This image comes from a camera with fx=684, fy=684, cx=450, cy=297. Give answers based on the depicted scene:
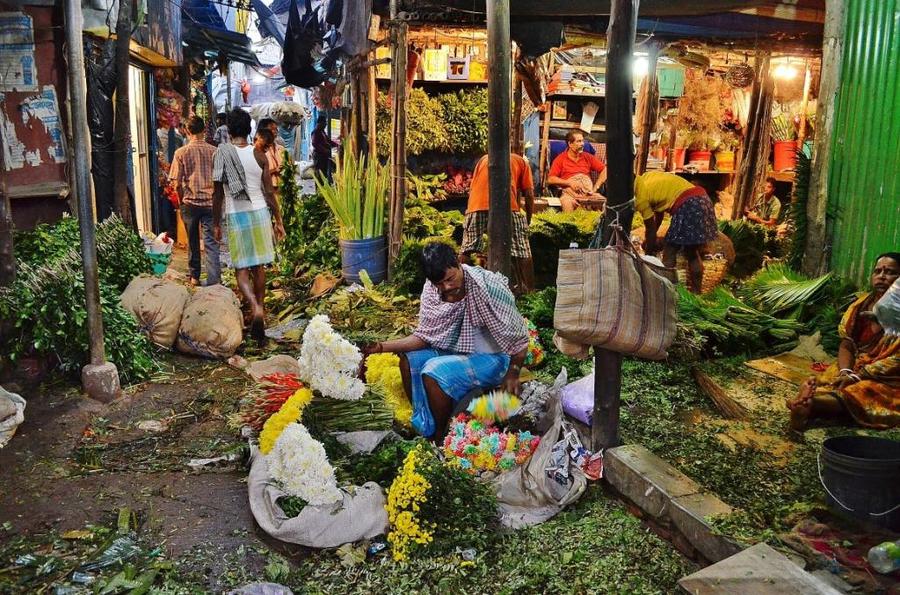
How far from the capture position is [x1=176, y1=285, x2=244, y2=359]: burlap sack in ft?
20.8

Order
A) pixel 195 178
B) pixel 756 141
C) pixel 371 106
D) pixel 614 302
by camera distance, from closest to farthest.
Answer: pixel 614 302 → pixel 195 178 → pixel 371 106 → pixel 756 141

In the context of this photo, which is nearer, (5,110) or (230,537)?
(230,537)

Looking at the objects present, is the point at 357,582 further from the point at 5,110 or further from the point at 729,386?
the point at 5,110

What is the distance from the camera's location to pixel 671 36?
356 inches

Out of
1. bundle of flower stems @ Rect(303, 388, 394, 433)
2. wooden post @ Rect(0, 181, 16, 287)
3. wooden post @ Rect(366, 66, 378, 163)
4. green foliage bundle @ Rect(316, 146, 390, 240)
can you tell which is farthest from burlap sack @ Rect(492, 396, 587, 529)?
wooden post @ Rect(366, 66, 378, 163)

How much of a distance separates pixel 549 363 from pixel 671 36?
5457mm

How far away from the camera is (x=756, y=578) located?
9.16 feet

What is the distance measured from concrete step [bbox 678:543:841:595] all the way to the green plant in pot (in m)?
6.37

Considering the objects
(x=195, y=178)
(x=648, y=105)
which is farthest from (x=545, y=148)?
(x=195, y=178)

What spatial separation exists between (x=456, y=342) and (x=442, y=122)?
7043 millimetres

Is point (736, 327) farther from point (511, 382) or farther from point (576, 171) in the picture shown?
point (576, 171)

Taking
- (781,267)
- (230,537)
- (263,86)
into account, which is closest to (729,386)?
(781,267)

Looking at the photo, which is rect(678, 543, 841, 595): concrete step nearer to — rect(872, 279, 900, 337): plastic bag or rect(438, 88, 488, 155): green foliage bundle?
rect(872, 279, 900, 337): plastic bag

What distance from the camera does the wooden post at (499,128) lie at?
231 inches
